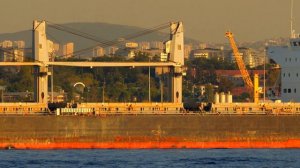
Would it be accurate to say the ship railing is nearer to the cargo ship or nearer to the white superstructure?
the cargo ship

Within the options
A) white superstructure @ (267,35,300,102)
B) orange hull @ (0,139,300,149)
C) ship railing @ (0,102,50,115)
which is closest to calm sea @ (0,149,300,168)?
orange hull @ (0,139,300,149)

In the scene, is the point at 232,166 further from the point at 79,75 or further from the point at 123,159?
the point at 79,75

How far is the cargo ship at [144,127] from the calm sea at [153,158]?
367cm

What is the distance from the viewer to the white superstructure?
4321 inches

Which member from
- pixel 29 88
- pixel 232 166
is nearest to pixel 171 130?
pixel 232 166

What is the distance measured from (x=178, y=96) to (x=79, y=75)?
287 feet

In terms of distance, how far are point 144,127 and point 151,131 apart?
2.08 ft

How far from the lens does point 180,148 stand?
329 feet

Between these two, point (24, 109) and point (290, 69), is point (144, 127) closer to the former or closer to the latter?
point (24, 109)

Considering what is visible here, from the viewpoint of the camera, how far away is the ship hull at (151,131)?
3935 inches

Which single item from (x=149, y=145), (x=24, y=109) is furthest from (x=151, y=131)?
(x=24, y=109)

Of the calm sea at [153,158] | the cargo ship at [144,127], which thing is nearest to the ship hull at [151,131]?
the cargo ship at [144,127]

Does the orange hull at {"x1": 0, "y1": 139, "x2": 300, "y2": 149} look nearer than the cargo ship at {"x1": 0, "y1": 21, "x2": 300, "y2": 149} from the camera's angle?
Yes

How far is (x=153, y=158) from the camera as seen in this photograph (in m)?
87.1
